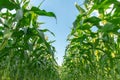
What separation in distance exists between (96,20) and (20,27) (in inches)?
29.8

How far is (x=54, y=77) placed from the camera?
754 centimetres

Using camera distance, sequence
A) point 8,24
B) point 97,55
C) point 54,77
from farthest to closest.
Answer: point 54,77 → point 97,55 → point 8,24

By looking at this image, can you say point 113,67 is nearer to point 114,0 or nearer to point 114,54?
point 114,54

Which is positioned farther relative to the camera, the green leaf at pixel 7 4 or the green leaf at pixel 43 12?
the green leaf at pixel 43 12

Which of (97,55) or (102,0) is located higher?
(102,0)

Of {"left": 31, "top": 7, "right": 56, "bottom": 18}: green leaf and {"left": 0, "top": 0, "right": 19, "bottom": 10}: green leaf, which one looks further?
{"left": 31, "top": 7, "right": 56, "bottom": 18}: green leaf

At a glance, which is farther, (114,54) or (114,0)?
(114,54)

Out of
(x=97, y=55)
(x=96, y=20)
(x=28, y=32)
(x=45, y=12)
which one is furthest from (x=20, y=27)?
(x=97, y=55)

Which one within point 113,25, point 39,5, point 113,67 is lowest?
point 113,67

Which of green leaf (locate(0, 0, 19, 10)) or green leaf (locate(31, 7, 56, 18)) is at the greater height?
green leaf (locate(0, 0, 19, 10))

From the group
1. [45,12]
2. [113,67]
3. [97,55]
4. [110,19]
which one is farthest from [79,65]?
[45,12]

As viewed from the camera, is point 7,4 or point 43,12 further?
point 43,12

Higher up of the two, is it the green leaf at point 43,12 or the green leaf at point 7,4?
the green leaf at point 7,4

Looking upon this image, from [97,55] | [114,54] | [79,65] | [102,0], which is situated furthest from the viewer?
[79,65]
